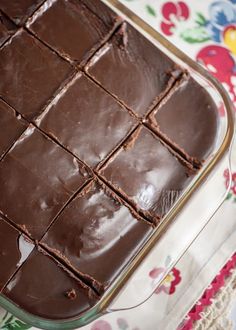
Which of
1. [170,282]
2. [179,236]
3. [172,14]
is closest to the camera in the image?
[179,236]

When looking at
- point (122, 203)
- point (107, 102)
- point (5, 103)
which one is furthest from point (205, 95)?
point (5, 103)

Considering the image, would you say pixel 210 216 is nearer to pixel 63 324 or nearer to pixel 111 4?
pixel 63 324

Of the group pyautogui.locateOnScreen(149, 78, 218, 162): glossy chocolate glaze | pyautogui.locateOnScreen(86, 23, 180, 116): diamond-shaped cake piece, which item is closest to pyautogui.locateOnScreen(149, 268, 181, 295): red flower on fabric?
pyautogui.locateOnScreen(149, 78, 218, 162): glossy chocolate glaze

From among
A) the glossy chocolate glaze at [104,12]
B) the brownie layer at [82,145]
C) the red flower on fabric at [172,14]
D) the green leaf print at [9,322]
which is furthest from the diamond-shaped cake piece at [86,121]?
the green leaf print at [9,322]

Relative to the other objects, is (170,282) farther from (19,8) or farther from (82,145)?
(19,8)

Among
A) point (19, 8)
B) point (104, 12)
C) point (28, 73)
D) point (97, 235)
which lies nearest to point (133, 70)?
point (104, 12)

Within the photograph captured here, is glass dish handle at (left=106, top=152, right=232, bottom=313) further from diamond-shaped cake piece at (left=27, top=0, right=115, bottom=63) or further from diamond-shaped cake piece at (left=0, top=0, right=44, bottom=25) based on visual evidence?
diamond-shaped cake piece at (left=0, top=0, right=44, bottom=25)

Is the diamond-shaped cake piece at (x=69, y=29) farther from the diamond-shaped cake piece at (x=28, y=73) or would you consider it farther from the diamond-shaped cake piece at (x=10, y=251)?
the diamond-shaped cake piece at (x=10, y=251)
